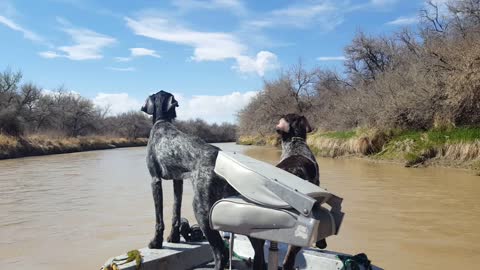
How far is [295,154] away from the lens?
3975 millimetres

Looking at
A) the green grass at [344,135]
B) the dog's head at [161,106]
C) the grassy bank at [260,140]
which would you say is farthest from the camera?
the grassy bank at [260,140]

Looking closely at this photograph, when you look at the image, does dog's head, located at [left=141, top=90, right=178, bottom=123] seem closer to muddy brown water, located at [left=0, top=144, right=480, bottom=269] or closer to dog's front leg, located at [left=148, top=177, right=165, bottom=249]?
dog's front leg, located at [left=148, top=177, right=165, bottom=249]

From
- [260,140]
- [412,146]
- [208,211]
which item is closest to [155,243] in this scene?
[208,211]

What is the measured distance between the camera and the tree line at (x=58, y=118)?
38250 millimetres

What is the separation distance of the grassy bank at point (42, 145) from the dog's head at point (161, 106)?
1086 inches

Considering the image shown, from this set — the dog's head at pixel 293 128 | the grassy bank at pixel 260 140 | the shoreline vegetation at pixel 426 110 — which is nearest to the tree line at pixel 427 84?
the shoreline vegetation at pixel 426 110

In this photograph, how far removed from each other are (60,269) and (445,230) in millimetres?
5375

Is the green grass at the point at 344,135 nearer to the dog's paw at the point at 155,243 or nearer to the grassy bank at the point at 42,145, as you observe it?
the grassy bank at the point at 42,145

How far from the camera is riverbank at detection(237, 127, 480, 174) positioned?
16.2 m

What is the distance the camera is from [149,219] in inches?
314

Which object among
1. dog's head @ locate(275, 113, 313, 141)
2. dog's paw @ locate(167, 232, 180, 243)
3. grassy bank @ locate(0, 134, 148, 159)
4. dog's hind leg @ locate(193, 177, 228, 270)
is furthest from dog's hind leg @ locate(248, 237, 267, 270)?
grassy bank @ locate(0, 134, 148, 159)

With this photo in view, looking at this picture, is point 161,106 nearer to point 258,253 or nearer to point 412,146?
point 258,253

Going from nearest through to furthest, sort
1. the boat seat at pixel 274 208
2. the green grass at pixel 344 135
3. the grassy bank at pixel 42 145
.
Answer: the boat seat at pixel 274 208, the green grass at pixel 344 135, the grassy bank at pixel 42 145

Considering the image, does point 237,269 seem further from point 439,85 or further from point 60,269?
point 439,85
